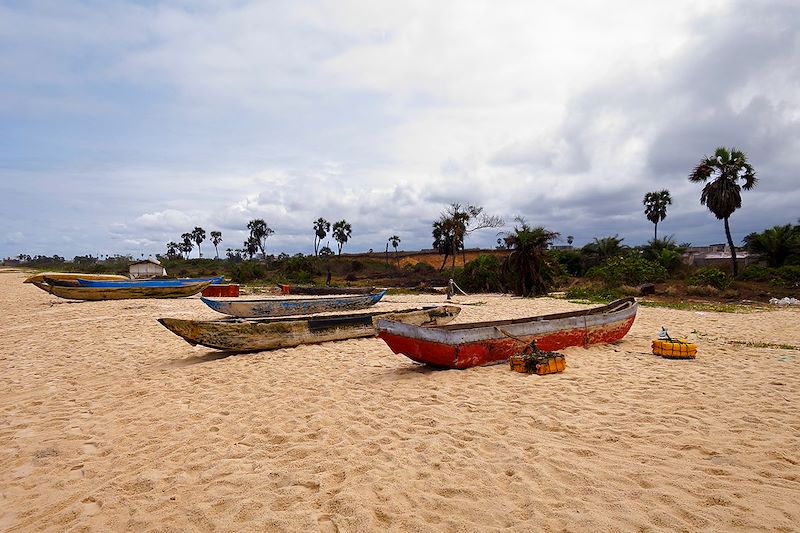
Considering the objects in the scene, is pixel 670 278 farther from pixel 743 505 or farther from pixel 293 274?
pixel 293 274

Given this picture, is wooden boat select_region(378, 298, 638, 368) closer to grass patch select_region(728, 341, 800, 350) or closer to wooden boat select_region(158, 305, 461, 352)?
wooden boat select_region(158, 305, 461, 352)

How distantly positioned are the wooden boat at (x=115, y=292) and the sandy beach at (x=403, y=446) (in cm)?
1489

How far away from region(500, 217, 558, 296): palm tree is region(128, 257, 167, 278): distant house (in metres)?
33.9

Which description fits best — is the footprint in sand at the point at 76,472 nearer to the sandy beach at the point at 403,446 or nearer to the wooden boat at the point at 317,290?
the sandy beach at the point at 403,446

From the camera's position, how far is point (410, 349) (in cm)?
713

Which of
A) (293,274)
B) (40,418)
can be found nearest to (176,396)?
(40,418)

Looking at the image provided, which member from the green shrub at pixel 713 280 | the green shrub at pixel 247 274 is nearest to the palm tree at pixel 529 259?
the green shrub at pixel 713 280

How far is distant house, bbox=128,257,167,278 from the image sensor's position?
137 ft

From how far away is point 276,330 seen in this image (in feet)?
30.3

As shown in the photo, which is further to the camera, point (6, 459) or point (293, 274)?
point (293, 274)

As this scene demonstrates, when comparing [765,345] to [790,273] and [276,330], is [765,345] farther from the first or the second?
[790,273]

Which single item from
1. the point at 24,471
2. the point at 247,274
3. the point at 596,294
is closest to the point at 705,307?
the point at 596,294

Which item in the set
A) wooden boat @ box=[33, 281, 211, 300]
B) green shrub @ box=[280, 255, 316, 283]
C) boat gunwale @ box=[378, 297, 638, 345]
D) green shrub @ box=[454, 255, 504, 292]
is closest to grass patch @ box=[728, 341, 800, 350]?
Result: boat gunwale @ box=[378, 297, 638, 345]

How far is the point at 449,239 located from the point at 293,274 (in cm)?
1415
